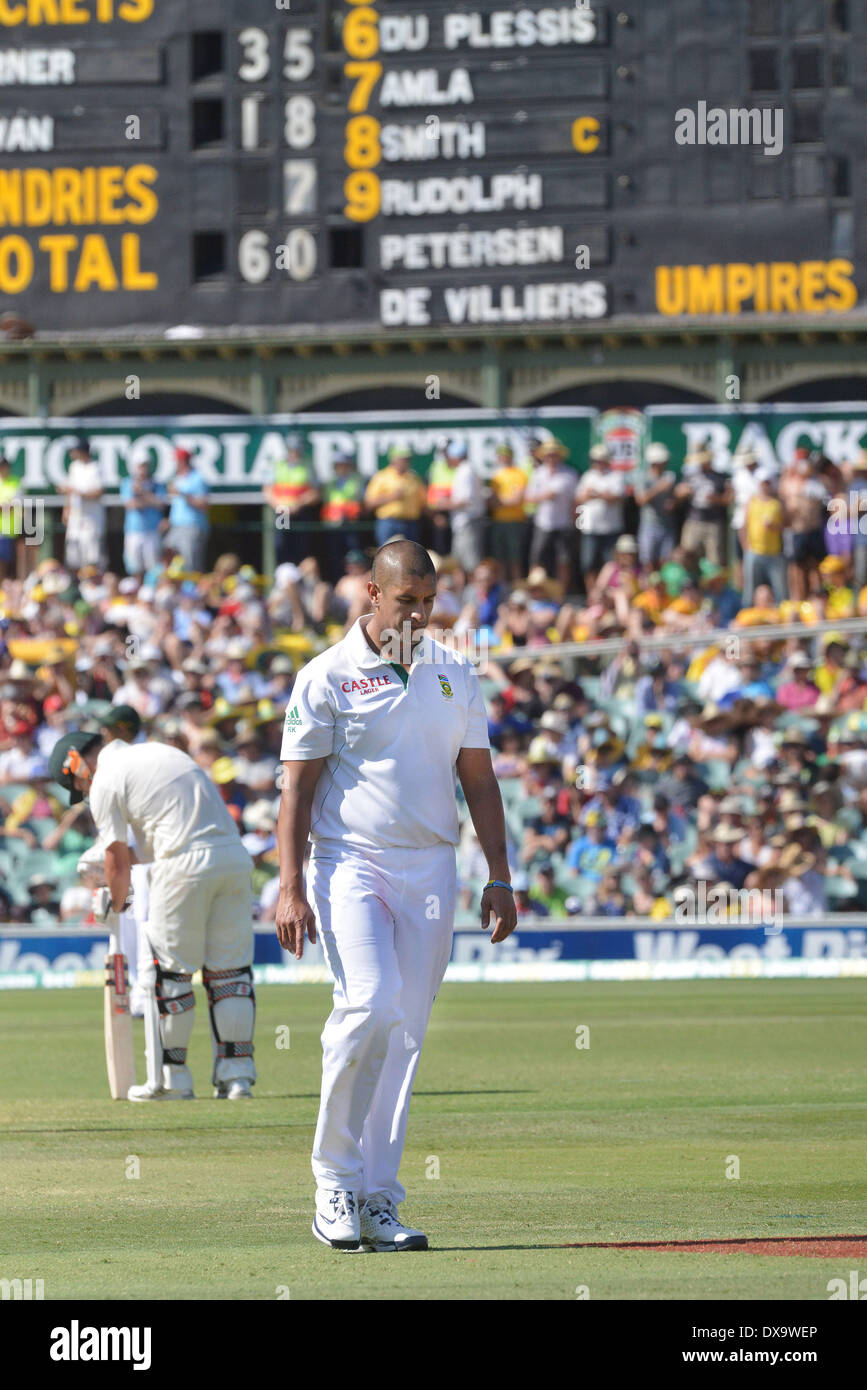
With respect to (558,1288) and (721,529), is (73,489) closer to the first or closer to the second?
(721,529)

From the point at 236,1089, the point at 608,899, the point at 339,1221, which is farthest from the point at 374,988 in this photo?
the point at 608,899

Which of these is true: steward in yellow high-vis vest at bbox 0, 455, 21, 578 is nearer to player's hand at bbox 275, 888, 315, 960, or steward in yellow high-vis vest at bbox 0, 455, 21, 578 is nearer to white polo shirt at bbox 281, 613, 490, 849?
white polo shirt at bbox 281, 613, 490, 849

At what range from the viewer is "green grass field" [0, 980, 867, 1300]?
21.8 ft

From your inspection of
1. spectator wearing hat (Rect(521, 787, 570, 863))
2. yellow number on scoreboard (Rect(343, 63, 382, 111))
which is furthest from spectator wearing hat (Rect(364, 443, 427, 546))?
spectator wearing hat (Rect(521, 787, 570, 863))

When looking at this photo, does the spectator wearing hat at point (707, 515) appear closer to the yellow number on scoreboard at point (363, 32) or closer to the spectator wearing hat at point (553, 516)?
the spectator wearing hat at point (553, 516)

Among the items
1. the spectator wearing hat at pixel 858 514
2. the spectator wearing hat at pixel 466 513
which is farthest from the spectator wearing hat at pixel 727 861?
the spectator wearing hat at pixel 466 513

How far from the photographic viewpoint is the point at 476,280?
2883 centimetres

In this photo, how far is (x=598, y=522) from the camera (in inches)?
1080

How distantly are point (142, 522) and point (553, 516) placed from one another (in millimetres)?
4818

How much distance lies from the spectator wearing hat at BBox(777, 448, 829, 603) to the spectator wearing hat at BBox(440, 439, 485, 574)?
3504 mm

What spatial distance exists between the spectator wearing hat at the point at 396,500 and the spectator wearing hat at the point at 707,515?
3053mm

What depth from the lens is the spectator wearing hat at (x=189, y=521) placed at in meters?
28.3

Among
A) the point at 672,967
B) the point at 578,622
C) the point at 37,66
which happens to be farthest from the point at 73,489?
the point at 672,967

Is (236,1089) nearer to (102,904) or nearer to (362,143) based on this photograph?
(102,904)
